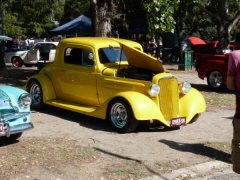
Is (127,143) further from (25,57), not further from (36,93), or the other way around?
(25,57)

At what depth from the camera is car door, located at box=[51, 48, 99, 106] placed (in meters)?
8.73

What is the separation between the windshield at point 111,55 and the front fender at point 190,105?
5.25 feet

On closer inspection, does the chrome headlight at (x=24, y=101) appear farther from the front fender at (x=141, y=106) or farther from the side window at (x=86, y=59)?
the side window at (x=86, y=59)

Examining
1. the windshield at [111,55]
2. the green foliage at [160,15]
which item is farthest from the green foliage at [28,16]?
the windshield at [111,55]

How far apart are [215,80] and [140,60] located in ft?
18.8

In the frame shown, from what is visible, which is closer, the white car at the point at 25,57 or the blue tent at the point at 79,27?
the white car at the point at 25,57

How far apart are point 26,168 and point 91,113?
2.76 m

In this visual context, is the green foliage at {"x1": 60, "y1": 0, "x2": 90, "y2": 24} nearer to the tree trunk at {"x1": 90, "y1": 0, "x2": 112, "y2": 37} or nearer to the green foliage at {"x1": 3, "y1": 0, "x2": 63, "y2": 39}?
the green foliage at {"x1": 3, "y1": 0, "x2": 63, "y2": 39}

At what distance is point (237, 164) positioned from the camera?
15.9 feet

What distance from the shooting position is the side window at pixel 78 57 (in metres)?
8.97

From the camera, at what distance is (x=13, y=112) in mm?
6539

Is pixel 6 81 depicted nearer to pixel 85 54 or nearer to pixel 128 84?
pixel 85 54

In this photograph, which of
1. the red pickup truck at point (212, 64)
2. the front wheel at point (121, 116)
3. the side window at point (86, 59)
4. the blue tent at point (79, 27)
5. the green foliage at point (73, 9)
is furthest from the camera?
the green foliage at point (73, 9)

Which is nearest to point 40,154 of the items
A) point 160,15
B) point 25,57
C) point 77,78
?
point 77,78
